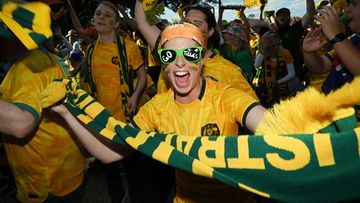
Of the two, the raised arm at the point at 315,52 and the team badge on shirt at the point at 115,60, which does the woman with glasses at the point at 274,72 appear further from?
the team badge on shirt at the point at 115,60

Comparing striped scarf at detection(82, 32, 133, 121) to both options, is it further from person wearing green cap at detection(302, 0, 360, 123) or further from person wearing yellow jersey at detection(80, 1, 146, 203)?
person wearing green cap at detection(302, 0, 360, 123)

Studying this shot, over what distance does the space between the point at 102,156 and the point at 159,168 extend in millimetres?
1531

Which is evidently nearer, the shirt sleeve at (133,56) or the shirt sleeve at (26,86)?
the shirt sleeve at (26,86)

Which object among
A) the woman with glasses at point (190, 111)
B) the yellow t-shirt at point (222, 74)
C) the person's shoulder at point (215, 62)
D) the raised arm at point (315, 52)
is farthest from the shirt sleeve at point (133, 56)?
the woman with glasses at point (190, 111)

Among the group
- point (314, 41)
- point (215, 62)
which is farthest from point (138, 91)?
point (314, 41)

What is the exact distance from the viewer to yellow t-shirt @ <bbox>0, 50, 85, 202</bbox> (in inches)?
88.6

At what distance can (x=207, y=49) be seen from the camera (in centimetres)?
328

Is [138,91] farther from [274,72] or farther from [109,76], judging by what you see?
[274,72]

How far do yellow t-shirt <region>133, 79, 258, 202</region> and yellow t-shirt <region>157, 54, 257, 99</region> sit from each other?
1.79ft

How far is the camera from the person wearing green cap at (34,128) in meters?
1.92

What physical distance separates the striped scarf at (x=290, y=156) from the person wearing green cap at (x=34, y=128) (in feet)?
2.48

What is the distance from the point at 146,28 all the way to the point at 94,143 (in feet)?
4.93

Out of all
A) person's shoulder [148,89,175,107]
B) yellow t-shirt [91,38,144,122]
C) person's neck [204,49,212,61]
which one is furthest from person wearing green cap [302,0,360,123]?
yellow t-shirt [91,38,144,122]

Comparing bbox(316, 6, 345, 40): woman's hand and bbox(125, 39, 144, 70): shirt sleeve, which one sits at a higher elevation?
bbox(316, 6, 345, 40): woman's hand
